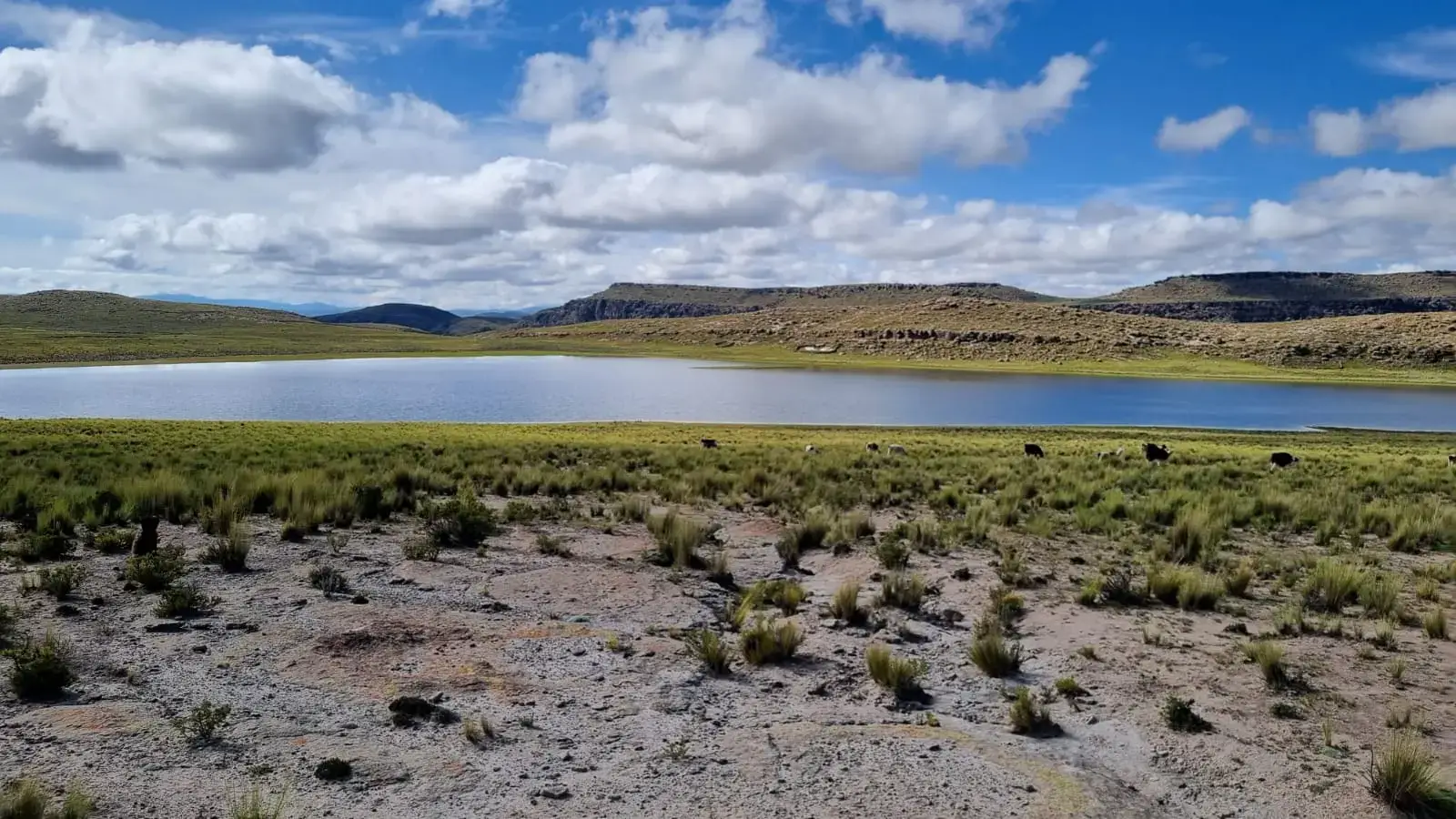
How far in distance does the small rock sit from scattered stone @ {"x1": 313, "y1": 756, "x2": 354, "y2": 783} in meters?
1.26

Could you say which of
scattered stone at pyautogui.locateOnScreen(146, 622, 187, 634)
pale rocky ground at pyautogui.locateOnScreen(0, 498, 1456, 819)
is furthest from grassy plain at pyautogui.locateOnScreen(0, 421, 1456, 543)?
pale rocky ground at pyautogui.locateOnScreen(0, 498, 1456, 819)

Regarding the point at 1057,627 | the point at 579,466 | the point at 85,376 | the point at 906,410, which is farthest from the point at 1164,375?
the point at 85,376

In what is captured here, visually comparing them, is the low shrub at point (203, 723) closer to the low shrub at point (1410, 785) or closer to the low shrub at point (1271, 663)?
the low shrub at point (1410, 785)

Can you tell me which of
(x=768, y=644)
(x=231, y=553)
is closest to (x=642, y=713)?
(x=768, y=644)

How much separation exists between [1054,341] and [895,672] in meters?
145

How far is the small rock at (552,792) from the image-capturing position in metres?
5.58

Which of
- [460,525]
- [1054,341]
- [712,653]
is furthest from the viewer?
[1054,341]

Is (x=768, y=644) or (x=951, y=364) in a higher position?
(x=951, y=364)

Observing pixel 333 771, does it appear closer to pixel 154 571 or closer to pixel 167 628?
pixel 167 628

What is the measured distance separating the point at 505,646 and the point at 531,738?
2041 millimetres

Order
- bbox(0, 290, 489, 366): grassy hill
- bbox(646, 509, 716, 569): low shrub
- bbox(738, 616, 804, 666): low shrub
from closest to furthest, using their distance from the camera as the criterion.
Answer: bbox(738, 616, 804, 666): low shrub
bbox(646, 509, 716, 569): low shrub
bbox(0, 290, 489, 366): grassy hill

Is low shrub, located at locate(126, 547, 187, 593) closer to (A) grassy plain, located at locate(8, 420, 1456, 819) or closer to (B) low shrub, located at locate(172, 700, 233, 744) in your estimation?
→ (A) grassy plain, located at locate(8, 420, 1456, 819)

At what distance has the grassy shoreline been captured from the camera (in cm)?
10431

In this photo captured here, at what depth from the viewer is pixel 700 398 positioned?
6962 centimetres
